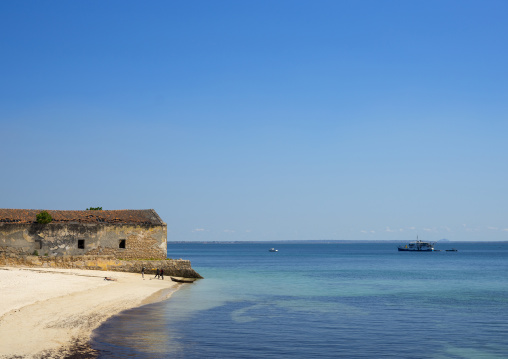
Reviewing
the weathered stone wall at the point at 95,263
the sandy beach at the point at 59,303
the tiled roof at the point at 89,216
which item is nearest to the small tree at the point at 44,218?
the tiled roof at the point at 89,216

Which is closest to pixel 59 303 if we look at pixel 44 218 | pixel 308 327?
pixel 308 327

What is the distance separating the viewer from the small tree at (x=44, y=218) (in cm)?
3938

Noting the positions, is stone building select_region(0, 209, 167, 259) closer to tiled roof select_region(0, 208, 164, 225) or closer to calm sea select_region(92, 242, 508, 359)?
tiled roof select_region(0, 208, 164, 225)

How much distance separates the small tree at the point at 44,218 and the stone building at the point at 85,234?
14.5 inches

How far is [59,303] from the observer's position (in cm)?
2359

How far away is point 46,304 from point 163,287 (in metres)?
12.9

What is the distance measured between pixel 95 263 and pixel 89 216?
438 centimetres

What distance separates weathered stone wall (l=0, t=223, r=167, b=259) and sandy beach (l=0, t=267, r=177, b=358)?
95.5 inches

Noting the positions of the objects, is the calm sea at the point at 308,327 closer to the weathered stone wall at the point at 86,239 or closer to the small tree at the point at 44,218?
the weathered stone wall at the point at 86,239

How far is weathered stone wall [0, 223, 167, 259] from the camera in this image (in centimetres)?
3884

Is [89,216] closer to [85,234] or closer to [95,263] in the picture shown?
[85,234]

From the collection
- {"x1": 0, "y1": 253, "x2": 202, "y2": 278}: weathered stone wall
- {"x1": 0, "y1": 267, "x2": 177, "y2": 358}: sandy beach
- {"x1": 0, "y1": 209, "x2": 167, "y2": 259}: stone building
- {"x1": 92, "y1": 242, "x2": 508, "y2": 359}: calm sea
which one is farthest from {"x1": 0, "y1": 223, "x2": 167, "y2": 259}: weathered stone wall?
{"x1": 92, "y1": 242, "x2": 508, "y2": 359}: calm sea

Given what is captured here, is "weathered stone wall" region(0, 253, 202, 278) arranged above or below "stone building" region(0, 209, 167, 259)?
below

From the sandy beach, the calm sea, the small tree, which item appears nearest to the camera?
the sandy beach
